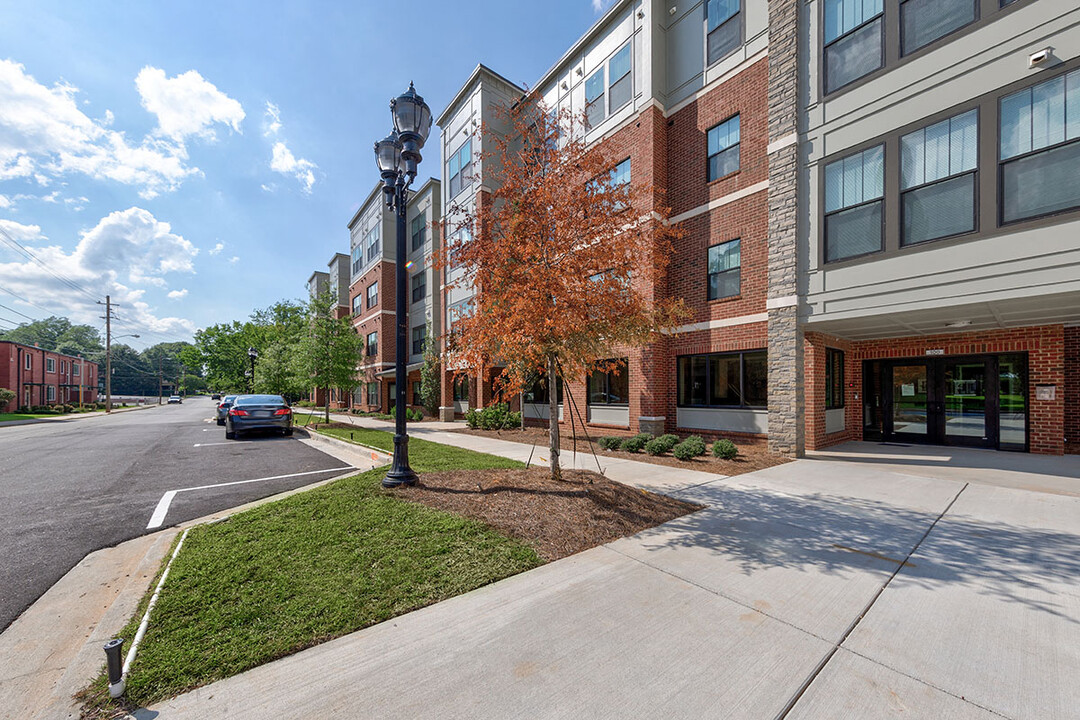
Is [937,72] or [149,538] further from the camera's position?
[937,72]

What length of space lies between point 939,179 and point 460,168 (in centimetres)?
1823

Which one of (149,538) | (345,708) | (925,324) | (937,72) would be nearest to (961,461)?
(925,324)

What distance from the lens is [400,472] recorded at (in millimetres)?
6430

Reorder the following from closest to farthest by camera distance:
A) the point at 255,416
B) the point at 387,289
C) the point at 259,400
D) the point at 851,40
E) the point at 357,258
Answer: the point at 851,40 → the point at 255,416 → the point at 259,400 → the point at 387,289 → the point at 357,258

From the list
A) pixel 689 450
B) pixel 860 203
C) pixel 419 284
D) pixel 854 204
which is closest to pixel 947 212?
pixel 860 203

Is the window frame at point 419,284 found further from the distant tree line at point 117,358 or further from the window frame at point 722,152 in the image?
the distant tree line at point 117,358

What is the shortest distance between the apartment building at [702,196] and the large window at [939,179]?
81.1 inches

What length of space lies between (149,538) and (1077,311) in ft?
50.8

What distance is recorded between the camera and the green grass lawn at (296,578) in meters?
2.67

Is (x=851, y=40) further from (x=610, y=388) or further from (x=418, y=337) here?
(x=418, y=337)

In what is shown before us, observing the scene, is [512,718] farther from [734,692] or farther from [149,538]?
[149,538]

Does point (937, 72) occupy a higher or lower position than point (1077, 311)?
higher

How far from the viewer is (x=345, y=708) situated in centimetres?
228

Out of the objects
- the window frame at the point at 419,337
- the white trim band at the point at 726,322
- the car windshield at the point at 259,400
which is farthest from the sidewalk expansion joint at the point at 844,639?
the window frame at the point at 419,337
